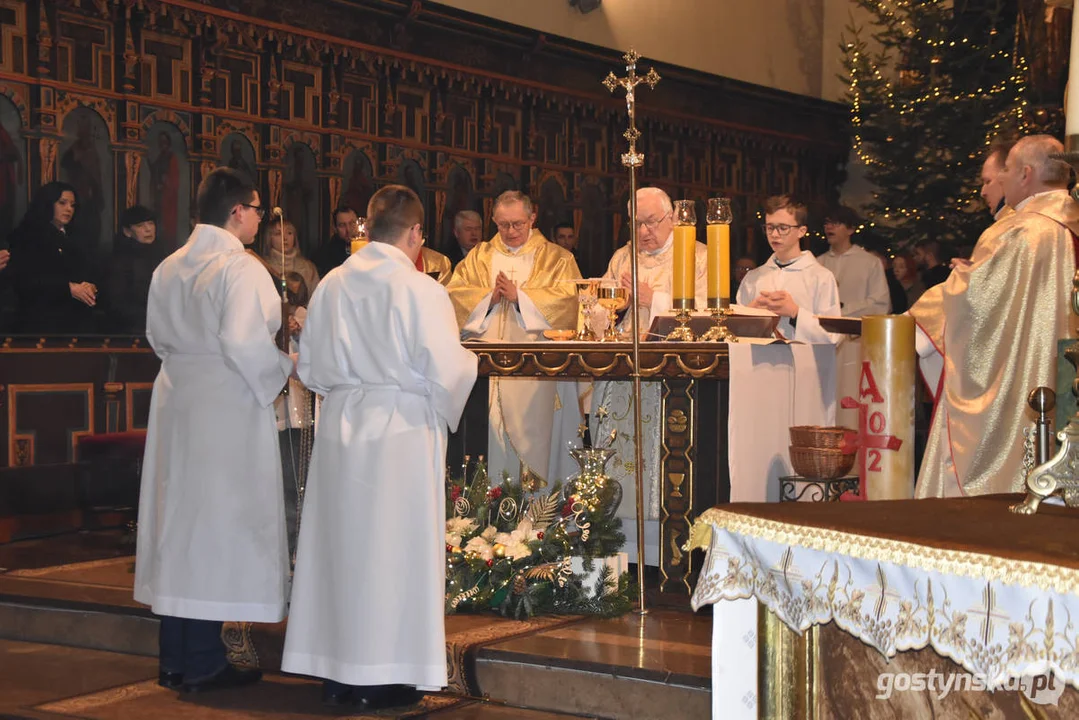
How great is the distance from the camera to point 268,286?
15.4 feet

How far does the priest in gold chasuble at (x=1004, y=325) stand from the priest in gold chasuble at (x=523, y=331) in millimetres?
1871

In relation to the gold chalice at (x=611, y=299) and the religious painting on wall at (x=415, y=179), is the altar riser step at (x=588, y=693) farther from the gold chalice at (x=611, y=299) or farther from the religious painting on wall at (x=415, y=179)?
the religious painting on wall at (x=415, y=179)

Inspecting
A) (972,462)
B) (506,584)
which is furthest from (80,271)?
(972,462)

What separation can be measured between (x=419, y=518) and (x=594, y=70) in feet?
26.2

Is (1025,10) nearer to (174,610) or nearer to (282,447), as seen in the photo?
(282,447)

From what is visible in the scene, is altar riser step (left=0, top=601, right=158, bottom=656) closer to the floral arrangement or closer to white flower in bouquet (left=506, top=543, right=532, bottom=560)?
the floral arrangement

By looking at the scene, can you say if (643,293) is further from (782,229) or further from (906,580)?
(906,580)

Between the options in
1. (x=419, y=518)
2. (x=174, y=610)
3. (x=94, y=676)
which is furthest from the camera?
(x=94, y=676)

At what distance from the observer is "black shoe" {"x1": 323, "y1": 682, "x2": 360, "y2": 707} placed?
174 inches

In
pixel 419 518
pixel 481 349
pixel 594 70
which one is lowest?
pixel 419 518

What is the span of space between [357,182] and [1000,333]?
18.5 feet

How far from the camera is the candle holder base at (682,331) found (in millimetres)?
5297

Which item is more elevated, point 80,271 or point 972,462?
point 80,271

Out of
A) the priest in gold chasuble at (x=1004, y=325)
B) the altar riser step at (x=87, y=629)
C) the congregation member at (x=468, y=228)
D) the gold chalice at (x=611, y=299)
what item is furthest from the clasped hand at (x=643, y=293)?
the congregation member at (x=468, y=228)
